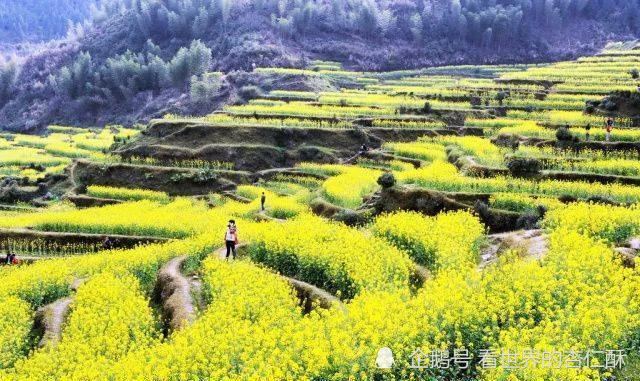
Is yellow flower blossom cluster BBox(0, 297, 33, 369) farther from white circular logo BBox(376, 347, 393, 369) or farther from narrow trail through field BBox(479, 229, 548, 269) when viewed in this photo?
narrow trail through field BBox(479, 229, 548, 269)

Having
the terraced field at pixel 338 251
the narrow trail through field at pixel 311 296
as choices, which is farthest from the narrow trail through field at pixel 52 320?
the narrow trail through field at pixel 311 296

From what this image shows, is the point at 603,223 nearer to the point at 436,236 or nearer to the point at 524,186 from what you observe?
the point at 436,236

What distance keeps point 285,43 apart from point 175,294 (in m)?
96.8

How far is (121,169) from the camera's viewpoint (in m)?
45.2

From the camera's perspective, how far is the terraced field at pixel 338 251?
40.4 feet

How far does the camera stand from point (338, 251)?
1992 cm


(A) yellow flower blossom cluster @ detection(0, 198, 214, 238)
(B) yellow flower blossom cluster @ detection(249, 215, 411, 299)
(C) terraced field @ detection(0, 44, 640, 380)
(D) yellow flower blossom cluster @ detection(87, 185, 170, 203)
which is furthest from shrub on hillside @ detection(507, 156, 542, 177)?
(D) yellow flower blossom cluster @ detection(87, 185, 170, 203)

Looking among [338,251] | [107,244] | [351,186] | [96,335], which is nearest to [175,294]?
[96,335]

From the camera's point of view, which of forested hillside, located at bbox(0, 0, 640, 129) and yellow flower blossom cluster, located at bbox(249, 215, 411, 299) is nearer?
yellow flower blossom cluster, located at bbox(249, 215, 411, 299)

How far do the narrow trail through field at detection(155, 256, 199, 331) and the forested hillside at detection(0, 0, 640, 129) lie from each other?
78.9 meters

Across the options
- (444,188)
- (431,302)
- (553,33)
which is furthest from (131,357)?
(553,33)

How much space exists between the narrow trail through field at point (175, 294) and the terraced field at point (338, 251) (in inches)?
4.3

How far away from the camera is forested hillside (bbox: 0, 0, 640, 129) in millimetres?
107000

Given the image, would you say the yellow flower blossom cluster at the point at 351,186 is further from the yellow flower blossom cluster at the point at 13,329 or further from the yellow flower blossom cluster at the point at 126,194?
the yellow flower blossom cluster at the point at 13,329
